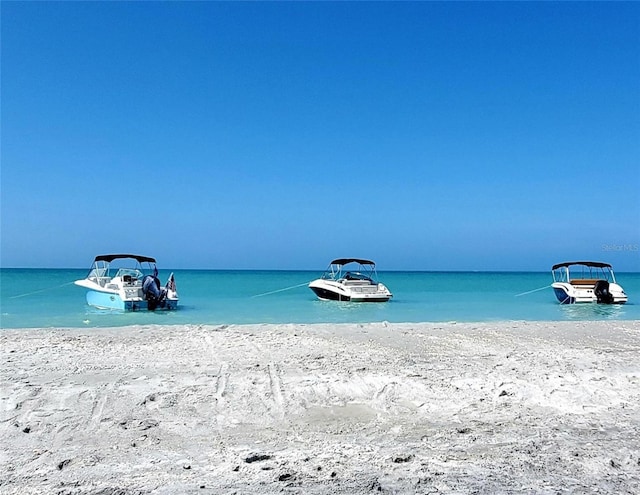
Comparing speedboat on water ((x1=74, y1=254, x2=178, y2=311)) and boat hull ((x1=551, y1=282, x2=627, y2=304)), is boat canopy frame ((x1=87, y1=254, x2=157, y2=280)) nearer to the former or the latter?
speedboat on water ((x1=74, y1=254, x2=178, y2=311))

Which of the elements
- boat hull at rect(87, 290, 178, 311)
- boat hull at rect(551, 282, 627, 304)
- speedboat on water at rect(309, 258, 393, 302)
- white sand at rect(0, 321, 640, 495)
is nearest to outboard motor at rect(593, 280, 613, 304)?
boat hull at rect(551, 282, 627, 304)

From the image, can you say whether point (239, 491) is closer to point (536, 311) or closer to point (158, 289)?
point (158, 289)

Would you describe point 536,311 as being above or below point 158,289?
below

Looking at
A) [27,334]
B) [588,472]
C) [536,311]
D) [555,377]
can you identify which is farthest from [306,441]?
[536,311]

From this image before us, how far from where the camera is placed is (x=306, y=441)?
15.8 ft

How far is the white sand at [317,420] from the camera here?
3941mm

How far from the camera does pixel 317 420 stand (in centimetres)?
543

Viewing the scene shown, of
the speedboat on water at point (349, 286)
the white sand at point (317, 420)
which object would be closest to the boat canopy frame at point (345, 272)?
the speedboat on water at point (349, 286)

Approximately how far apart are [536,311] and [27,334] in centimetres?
2142

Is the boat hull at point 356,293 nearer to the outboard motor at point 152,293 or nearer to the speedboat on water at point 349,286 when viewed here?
the speedboat on water at point 349,286

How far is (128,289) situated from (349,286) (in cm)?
1197

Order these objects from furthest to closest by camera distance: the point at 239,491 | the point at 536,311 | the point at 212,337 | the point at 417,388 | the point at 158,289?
the point at 536,311, the point at 158,289, the point at 212,337, the point at 417,388, the point at 239,491

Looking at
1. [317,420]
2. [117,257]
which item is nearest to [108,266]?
[117,257]

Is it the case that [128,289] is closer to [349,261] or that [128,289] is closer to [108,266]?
[108,266]
